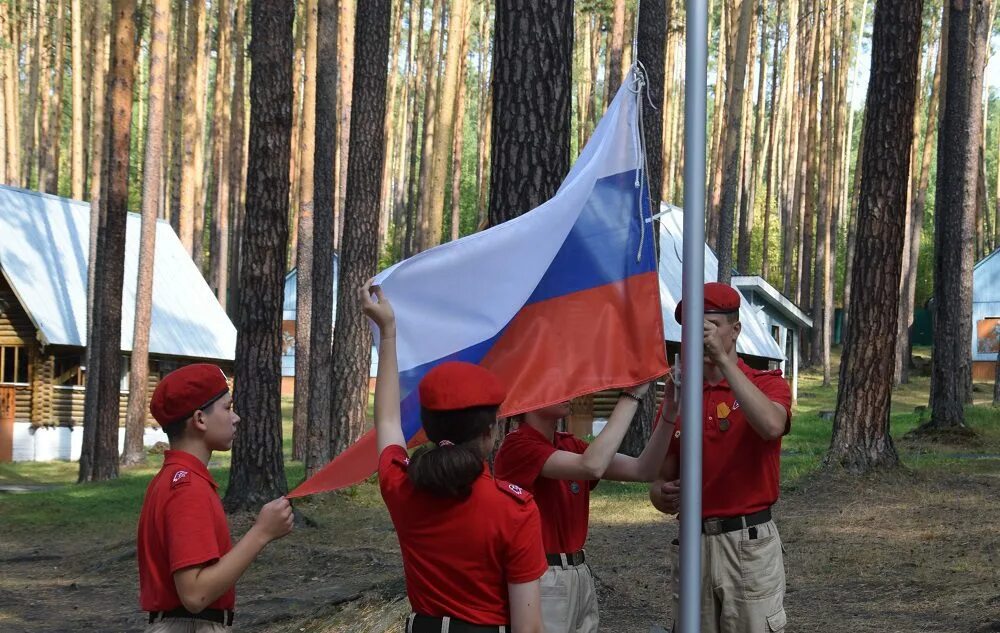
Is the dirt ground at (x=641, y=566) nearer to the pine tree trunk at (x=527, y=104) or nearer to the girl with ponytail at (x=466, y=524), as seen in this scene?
the pine tree trunk at (x=527, y=104)

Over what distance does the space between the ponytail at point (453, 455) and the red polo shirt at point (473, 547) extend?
7cm

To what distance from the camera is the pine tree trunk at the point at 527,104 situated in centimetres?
811

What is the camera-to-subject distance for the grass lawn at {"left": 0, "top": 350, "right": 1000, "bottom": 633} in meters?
8.88

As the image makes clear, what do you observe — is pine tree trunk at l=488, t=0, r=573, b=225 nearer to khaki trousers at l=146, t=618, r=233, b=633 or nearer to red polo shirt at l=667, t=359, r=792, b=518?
red polo shirt at l=667, t=359, r=792, b=518

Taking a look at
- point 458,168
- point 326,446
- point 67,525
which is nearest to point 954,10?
point 326,446

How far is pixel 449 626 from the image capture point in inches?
134

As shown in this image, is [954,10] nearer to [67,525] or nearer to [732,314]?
[67,525]

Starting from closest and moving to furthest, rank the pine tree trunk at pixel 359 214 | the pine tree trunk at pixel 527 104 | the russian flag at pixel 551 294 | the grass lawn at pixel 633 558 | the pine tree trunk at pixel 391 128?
1. the russian flag at pixel 551 294
2. the pine tree trunk at pixel 527 104
3. the grass lawn at pixel 633 558
4. the pine tree trunk at pixel 359 214
5. the pine tree trunk at pixel 391 128

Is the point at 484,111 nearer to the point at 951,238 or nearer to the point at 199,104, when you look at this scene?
the point at 199,104

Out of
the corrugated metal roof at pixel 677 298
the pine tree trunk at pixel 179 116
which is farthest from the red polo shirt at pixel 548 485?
the pine tree trunk at pixel 179 116

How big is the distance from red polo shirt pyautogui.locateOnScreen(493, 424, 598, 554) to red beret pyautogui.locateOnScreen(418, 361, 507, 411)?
2.88 ft

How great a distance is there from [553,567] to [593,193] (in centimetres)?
150

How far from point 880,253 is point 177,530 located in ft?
39.5

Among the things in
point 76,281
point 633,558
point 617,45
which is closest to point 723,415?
point 633,558
